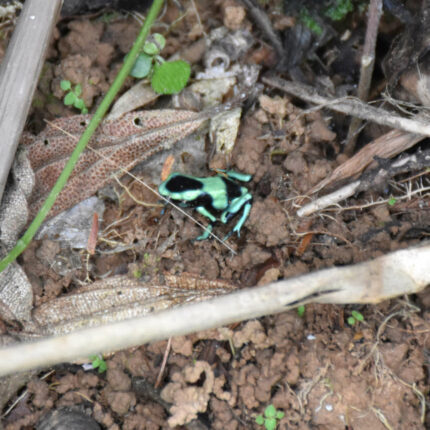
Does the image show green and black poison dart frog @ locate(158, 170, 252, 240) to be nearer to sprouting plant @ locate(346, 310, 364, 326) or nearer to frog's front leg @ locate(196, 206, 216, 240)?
frog's front leg @ locate(196, 206, 216, 240)

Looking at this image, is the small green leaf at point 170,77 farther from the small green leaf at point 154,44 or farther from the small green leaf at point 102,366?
the small green leaf at point 102,366

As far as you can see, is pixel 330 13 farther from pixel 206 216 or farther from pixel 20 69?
pixel 20 69


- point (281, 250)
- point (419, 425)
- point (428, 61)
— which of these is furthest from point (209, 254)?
point (428, 61)

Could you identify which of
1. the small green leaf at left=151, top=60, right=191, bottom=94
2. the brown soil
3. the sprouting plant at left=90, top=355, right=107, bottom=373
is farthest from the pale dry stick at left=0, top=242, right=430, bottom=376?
the small green leaf at left=151, top=60, right=191, bottom=94

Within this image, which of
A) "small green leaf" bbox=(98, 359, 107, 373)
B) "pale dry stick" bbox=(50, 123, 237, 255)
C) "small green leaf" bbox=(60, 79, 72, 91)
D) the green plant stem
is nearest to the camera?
the green plant stem

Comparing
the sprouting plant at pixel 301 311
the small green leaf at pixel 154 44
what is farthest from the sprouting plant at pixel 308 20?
the sprouting plant at pixel 301 311

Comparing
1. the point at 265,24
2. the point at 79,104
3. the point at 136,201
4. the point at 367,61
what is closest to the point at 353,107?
the point at 367,61

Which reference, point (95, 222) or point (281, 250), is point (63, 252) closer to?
point (95, 222)
